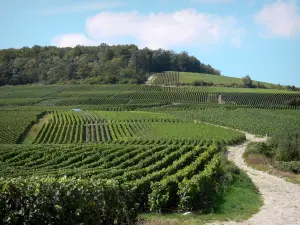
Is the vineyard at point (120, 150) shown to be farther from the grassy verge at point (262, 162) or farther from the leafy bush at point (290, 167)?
the leafy bush at point (290, 167)

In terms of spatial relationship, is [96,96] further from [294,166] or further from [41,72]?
[294,166]

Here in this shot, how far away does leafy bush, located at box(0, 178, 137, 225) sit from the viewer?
10.6 meters

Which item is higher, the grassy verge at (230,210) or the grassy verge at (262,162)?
the grassy verge at (230,210)

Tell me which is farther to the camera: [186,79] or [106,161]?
[186,79]

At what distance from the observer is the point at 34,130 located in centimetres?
6556

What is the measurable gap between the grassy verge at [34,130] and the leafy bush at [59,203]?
151 ft

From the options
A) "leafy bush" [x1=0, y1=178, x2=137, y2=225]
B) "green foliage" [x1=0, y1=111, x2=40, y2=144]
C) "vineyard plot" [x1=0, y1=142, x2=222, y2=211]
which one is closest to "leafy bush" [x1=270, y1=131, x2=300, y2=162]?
"vineyard plot" [x1=0, y1=142, x2=222, y2=211]

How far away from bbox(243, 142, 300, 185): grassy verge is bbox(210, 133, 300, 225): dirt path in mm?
786

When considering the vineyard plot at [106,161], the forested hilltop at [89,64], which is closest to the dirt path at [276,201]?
the vineyard plot at [106,161]

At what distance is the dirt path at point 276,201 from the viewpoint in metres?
16.2

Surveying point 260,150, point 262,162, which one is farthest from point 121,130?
point 262,162

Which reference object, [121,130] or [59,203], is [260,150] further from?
[59,203]

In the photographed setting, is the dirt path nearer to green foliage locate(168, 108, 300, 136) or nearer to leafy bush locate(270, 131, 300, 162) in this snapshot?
leafy bush locate(270, 131, 300, 162)

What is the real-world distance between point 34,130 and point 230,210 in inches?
2053
